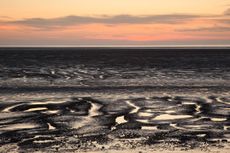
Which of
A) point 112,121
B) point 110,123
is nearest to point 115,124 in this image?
point 110,123

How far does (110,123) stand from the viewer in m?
13.4

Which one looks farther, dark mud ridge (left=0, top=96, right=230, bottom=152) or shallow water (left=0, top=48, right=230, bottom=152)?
dark mud ridge (left=0, top=96, right=230, bottom=152)

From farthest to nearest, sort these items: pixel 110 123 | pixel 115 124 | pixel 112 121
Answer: pixel 112 121 < pixel 110 123 < pixel 115 124

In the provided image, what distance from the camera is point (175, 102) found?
19281mm

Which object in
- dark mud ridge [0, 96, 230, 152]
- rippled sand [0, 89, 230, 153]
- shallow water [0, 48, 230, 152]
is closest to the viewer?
rippled sand [0, 89, 230, 153]

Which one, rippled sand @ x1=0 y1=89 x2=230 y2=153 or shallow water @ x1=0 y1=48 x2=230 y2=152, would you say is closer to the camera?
rippled sand @ x1=0 y1=89 x2=230 y2=153

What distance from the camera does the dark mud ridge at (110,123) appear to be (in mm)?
10672

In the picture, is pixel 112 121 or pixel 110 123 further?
pixel 112 121

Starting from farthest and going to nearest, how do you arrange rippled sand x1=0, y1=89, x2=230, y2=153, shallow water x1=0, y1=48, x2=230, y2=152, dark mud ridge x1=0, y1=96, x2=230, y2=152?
1. dark mud ridge x1=0, y1=96, x2=230, y2=152
2. shallow water x1=0, y1=48, x2=230, y2=152
3. rippled sand x1=0, y1=89, x2=230, y2=153

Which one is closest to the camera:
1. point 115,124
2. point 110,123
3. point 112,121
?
point 115,124

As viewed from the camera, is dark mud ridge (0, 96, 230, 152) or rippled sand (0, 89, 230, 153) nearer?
rippled sand (0, 89, 230, 153)

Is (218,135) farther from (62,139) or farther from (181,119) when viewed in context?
(62,139)

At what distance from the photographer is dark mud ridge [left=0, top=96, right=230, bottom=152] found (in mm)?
10672

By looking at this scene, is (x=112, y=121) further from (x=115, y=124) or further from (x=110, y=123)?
(x=115, y=124)
